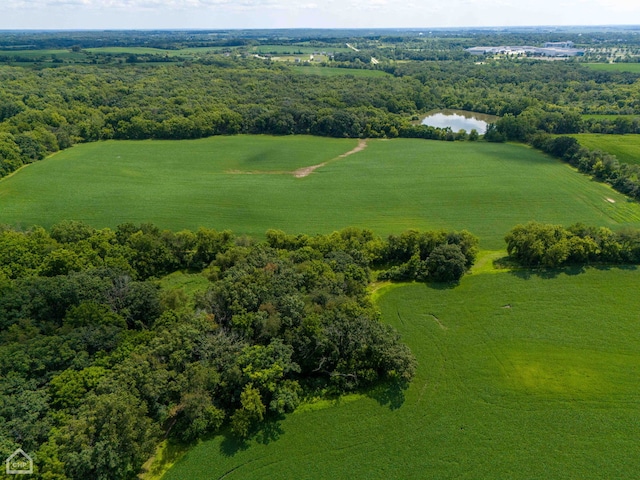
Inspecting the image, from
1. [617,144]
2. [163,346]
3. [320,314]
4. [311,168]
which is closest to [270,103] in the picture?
[311,168]

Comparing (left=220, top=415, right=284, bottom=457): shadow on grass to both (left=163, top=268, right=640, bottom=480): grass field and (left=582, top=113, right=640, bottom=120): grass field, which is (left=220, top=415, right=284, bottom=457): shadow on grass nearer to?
(left=163, top=268, right=640, bottom=480): grass field

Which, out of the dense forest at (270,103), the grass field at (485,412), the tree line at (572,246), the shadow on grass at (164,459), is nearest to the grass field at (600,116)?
the dense forest at (270,103)

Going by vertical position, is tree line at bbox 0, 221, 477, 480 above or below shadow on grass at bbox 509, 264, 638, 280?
above

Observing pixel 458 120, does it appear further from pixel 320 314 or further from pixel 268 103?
pixel 320 314

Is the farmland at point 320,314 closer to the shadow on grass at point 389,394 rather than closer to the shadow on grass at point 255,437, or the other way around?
the shadow on grass at point 389,394

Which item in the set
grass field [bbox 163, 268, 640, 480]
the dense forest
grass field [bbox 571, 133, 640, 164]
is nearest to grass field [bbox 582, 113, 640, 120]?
the dense forest

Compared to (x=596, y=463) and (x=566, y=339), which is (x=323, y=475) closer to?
(x=596, y=463)
